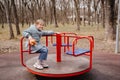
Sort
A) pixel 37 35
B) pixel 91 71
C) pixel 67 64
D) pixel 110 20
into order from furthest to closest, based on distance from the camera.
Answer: pixel 110 20 < pixel 91 71 < pixel 67 64 < pixel 37 35

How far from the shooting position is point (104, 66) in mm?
5426

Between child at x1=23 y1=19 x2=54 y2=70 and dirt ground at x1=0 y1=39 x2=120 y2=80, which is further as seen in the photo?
dirt ground at x1=0 y1=39 x2=120 y2=80

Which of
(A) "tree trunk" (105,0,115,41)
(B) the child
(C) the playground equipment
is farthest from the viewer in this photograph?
(A) "tree trunk" (105,0,115,41)

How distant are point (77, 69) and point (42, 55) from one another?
851 mm

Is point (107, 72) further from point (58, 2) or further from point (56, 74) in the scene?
point (58, 2)

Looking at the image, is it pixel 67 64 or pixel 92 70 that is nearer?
pixel 67 64

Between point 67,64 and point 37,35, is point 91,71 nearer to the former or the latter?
point 67,64

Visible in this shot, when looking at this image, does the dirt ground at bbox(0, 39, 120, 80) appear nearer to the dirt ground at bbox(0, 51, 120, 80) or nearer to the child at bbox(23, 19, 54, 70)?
the dirt ground at bbox(0, 51, 120, 80)

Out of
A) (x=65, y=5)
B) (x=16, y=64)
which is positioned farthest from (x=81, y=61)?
(x=65, y=5)

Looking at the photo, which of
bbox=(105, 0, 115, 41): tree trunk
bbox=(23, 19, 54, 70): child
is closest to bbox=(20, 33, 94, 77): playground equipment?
bbox=(23, 19, 54, 70): child

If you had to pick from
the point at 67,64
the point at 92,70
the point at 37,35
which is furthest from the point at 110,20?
the point at 37,35

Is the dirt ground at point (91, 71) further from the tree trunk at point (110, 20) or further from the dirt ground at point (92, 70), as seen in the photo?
the tree trunk at point (110, 20)

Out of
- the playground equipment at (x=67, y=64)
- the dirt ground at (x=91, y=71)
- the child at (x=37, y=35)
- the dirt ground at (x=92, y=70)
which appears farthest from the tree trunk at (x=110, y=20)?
the child at (x=37, y=35)

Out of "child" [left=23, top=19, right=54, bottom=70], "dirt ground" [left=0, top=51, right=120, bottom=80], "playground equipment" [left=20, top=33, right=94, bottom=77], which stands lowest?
"dirt ground" [left=0, top=51, right=120, bottom=80]
